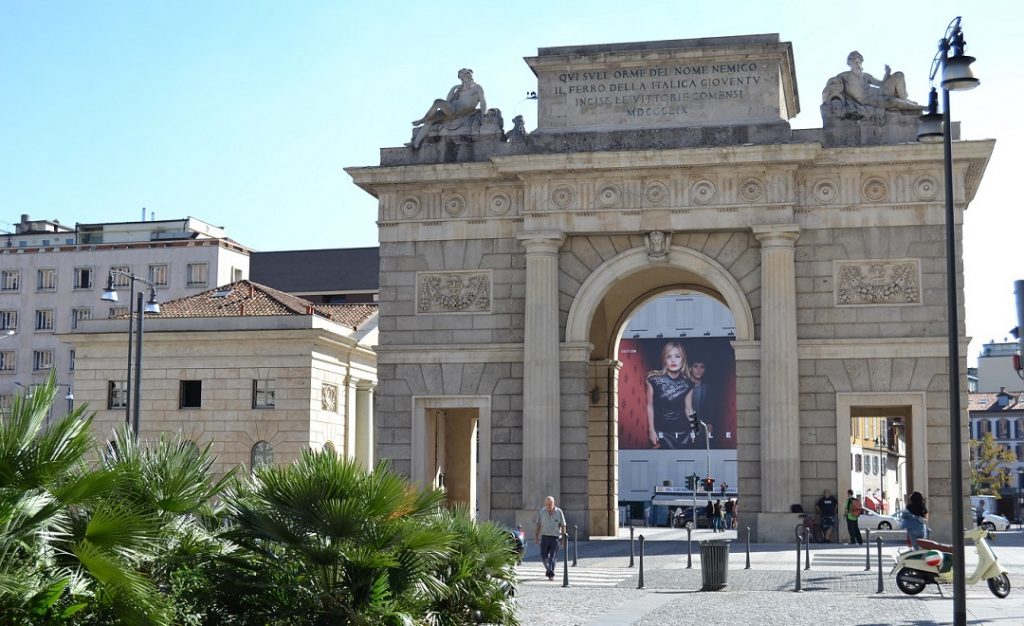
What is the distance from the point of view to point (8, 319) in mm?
81562

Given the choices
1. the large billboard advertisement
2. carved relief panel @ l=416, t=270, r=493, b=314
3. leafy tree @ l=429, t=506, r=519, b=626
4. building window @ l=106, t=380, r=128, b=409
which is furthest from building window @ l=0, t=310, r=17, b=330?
leafy tree @ l=429, t=506, r=519, b=626

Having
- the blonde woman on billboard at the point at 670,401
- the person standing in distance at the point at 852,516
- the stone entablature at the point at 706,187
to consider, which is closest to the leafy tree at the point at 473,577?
the person standing in distance at the point at 852,516

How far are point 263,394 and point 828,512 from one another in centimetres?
2698

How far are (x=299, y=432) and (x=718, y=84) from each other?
80.1ft

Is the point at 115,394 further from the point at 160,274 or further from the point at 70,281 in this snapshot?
the point at 70,281

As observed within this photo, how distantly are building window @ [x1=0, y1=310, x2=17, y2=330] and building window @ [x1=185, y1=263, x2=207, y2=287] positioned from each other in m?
11.2

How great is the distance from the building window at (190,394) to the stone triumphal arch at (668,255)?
61.3 feet

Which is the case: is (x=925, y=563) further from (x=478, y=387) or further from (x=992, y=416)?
(x=992, y=416)

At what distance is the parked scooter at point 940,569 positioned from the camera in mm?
21422

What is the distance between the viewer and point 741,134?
3622cm

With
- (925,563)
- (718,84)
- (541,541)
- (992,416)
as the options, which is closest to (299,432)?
(718,84)

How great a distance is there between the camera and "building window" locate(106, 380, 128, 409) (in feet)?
184

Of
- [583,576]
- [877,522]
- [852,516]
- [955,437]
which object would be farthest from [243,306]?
[955,437]

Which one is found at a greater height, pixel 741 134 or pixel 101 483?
pixel 741 134
